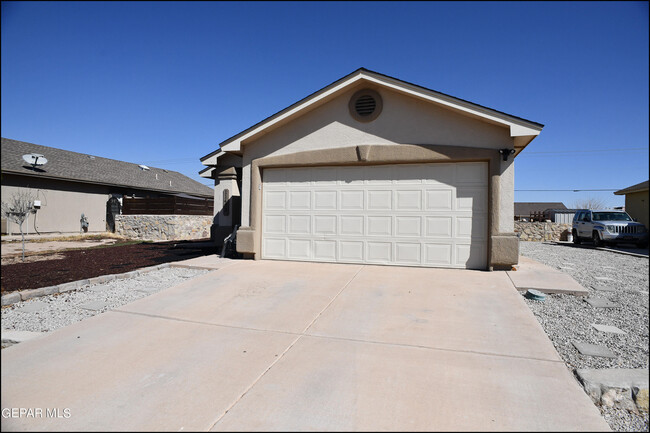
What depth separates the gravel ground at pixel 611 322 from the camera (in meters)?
2.38

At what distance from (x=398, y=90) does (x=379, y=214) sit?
9.02ft

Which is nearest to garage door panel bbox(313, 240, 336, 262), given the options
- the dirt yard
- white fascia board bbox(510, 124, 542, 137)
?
the dirt yard

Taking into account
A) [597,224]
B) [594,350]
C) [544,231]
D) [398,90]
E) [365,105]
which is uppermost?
[398,90]

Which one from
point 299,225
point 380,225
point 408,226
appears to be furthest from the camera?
point 299,225

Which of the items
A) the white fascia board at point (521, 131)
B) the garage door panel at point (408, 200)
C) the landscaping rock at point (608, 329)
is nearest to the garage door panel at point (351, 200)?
the garage door panel at point (408, 200)

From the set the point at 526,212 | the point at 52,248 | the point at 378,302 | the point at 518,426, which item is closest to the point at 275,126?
the point at 378,302

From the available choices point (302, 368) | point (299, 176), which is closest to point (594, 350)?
point (302, 368)

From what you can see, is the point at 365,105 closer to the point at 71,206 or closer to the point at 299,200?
the point at 299,200

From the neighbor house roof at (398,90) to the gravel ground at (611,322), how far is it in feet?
9.79

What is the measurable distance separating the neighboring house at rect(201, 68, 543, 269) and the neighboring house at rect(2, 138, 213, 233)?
463 centimetres

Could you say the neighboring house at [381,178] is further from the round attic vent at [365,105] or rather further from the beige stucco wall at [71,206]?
the beige stucco wall at [71,206]

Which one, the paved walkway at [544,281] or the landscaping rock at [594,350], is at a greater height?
the paved walkway at [544,281]

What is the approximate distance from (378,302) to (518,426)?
2.82 meters

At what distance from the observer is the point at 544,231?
1933 centimetres
